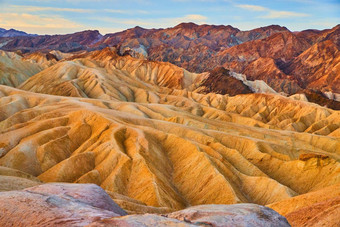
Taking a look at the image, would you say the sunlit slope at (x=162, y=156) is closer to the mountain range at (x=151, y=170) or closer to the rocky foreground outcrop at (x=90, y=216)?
the mountain range at (x=151, y=170)

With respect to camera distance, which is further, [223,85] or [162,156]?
[223,85]

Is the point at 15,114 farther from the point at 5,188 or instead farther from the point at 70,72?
the point at 70,72

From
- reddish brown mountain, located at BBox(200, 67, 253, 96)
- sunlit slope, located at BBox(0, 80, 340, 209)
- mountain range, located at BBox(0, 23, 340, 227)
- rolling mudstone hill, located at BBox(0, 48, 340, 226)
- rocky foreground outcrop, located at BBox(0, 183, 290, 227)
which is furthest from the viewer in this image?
reddish brown mountain, located at BBox(200, 67, 253, 96)

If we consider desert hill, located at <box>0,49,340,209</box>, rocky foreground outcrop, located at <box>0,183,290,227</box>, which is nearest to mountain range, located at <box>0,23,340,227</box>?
rocky foreground outcrop, located at <box>0,183,290,227</box>

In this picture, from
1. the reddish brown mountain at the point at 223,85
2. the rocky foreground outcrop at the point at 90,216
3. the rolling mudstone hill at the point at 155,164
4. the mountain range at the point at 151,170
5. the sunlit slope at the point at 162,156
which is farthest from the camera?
the reddish brown mountain at the point at 223,85

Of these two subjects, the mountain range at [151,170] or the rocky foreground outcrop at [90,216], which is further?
the mountain range at [151,170]

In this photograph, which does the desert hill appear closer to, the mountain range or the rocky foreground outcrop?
the mountain range

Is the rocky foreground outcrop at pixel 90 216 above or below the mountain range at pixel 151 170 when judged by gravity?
above

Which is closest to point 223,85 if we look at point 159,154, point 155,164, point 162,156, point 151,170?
point 162,156

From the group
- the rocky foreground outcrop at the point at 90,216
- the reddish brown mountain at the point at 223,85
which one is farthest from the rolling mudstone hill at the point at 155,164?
the reddish brown mountain at the point at 223,85

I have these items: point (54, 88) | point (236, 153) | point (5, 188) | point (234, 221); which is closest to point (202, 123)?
point (236, 153)

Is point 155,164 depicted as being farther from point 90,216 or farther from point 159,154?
point 90,216
